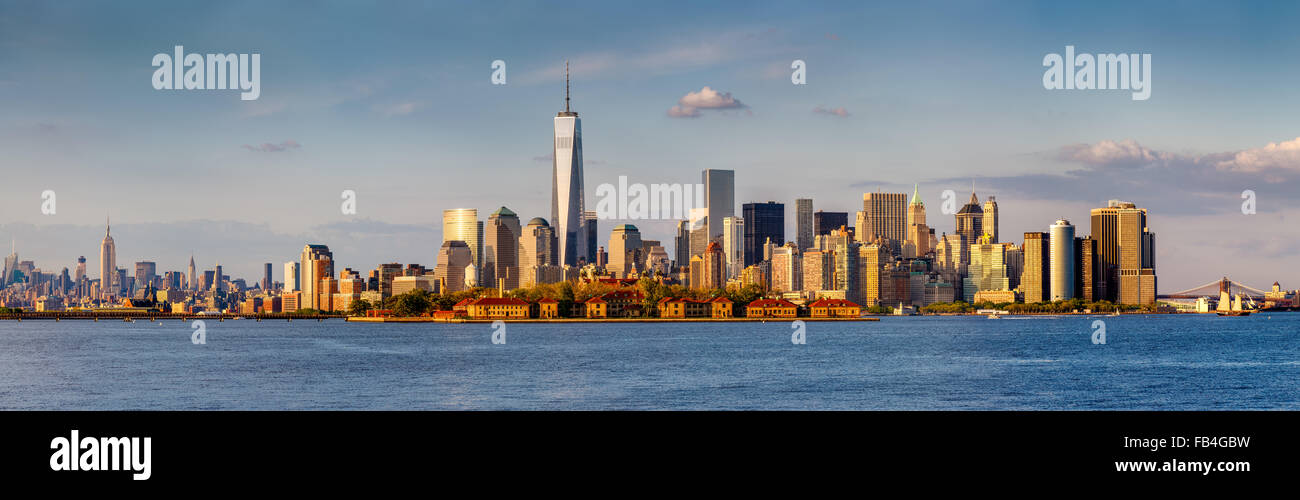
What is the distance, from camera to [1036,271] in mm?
190125

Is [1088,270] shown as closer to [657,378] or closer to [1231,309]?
[1231,309]

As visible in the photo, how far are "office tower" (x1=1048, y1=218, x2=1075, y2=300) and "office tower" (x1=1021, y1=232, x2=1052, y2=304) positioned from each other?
1896 millimetres

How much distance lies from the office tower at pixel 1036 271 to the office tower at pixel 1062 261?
6.22 ft

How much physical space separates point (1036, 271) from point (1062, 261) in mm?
5031

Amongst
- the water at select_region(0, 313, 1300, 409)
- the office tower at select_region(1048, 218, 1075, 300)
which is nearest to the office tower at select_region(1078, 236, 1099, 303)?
the office tower at select_region(1048, 218, 1075, 300)

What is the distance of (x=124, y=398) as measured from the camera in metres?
31.2

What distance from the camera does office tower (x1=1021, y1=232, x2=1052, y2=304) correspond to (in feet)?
623

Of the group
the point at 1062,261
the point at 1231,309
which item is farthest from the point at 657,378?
the point at 1231,309

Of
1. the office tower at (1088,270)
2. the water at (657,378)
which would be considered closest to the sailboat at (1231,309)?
the office tower at (1088,270)

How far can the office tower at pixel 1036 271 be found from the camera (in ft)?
623

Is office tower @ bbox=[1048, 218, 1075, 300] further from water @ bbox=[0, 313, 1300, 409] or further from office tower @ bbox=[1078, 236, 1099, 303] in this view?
water @ bbox=[0, 313, 1300, 409]
